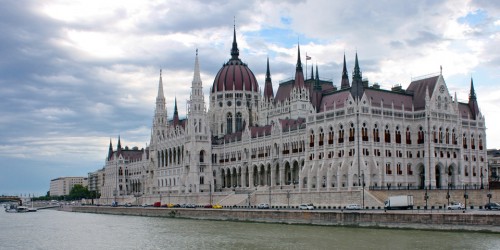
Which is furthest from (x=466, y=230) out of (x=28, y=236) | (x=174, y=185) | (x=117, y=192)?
(x=117, y=192)

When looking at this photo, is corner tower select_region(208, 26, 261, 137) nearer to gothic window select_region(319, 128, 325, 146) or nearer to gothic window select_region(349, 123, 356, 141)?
gothic window select_region(319, 128, 325, 146)

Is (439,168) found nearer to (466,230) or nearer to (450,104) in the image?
(450,104)

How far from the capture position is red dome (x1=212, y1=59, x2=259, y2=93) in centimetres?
15762

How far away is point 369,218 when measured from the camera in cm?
6894

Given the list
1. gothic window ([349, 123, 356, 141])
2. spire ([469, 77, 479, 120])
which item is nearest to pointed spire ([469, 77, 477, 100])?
spire ([469, 77, 479, 120])

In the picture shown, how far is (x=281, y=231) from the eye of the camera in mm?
70625

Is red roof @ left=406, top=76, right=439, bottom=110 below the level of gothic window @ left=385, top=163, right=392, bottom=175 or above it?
above

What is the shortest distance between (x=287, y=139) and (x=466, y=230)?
197ft

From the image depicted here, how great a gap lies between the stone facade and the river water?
78.5ft

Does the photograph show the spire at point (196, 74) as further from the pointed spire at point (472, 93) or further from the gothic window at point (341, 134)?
the pointed spire at point (472, 93)

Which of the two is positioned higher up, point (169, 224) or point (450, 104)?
point (450, 104)

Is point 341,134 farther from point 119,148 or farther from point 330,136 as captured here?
point 119,148

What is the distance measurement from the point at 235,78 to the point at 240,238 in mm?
95907

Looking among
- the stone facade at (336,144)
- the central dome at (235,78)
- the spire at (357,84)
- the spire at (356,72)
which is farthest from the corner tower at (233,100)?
the spire at (357,84)
